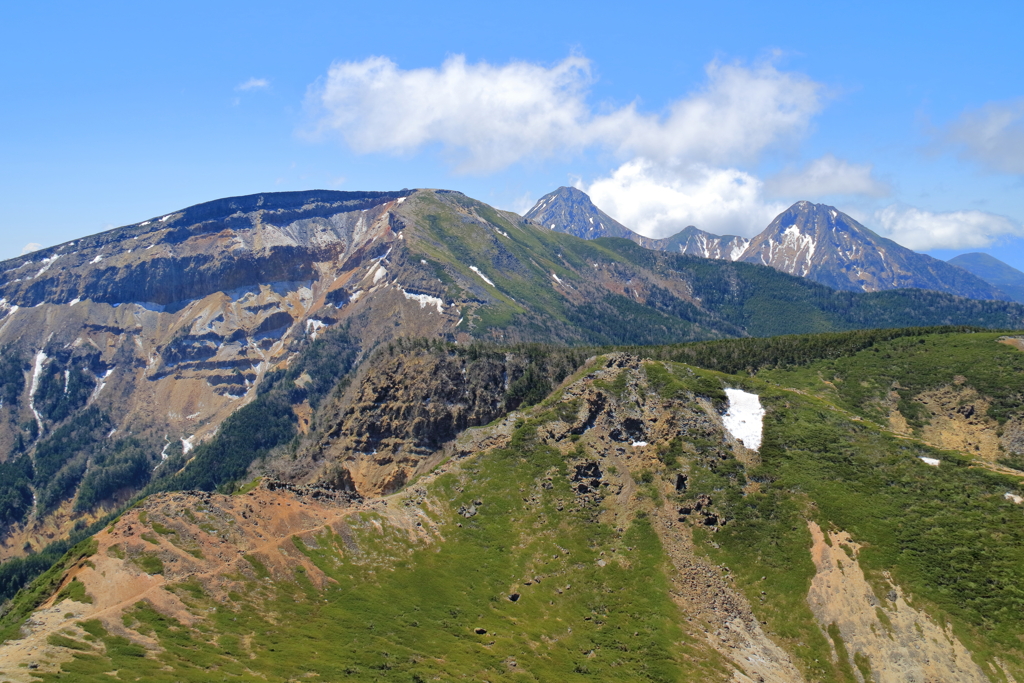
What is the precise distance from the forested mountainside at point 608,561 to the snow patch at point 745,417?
1.77 ft

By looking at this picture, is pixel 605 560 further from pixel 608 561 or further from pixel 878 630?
pixel 878 630

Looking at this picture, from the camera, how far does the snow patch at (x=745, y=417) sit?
438 ft

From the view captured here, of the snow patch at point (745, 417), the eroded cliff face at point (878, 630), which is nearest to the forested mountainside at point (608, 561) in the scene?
the eroded cliff face at point (878, 630)

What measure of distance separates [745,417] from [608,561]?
46.4 m

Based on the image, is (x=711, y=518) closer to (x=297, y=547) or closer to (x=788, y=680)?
(x=788, y=680)

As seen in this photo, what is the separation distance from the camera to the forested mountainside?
8444cm

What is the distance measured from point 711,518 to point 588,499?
22489 mm

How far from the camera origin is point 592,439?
139125 millimetres

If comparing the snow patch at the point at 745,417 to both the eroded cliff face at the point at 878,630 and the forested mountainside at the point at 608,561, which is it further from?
the eroded cliff face at the point at 878,630

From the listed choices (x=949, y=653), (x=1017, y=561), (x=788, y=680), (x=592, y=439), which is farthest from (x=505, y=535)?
(x=1017, y=561)

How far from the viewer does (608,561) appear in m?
113

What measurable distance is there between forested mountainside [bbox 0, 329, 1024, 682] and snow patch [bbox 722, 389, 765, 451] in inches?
21.2

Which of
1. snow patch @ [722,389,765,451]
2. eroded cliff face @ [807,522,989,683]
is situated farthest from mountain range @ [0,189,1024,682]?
snow patch @ [722,389,765,451]

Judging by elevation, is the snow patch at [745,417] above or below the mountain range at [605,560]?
above
